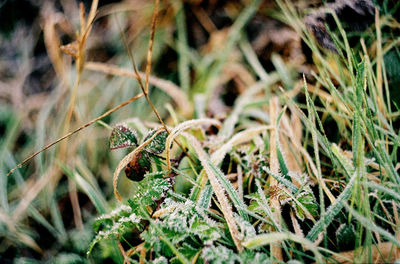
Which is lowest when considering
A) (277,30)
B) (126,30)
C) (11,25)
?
(277,30)

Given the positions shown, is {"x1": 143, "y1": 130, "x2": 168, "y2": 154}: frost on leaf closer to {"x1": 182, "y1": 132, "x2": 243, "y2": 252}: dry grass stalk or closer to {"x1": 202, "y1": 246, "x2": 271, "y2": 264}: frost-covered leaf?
{"x1": 182, "y1": 132, "x2": 243, "y2": 252}: dry grass stalk

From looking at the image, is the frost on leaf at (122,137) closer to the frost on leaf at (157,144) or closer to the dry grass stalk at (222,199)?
the frost on leaf at (157,144)

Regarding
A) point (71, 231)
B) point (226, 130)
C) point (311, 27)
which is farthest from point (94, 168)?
point (311, 27)

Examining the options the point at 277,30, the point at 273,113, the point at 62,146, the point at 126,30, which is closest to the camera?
the point at 273,113

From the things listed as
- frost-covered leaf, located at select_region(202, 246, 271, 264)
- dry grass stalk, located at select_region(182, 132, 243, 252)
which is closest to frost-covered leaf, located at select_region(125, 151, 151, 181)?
dry grass stalk, located at select_region(182, 132, 243, 252)

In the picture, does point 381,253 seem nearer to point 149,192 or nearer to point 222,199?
point 222,199

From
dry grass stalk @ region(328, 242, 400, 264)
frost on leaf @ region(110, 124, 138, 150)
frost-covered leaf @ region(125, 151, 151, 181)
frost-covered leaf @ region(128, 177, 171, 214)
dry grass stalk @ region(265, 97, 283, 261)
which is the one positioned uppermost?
frost on leaf @ region(110, 124, 138, 150)

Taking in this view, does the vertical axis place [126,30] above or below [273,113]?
above

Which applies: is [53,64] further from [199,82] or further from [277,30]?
[277,30]

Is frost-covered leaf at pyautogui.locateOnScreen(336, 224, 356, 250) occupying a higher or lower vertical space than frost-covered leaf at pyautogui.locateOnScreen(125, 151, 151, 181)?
lower
